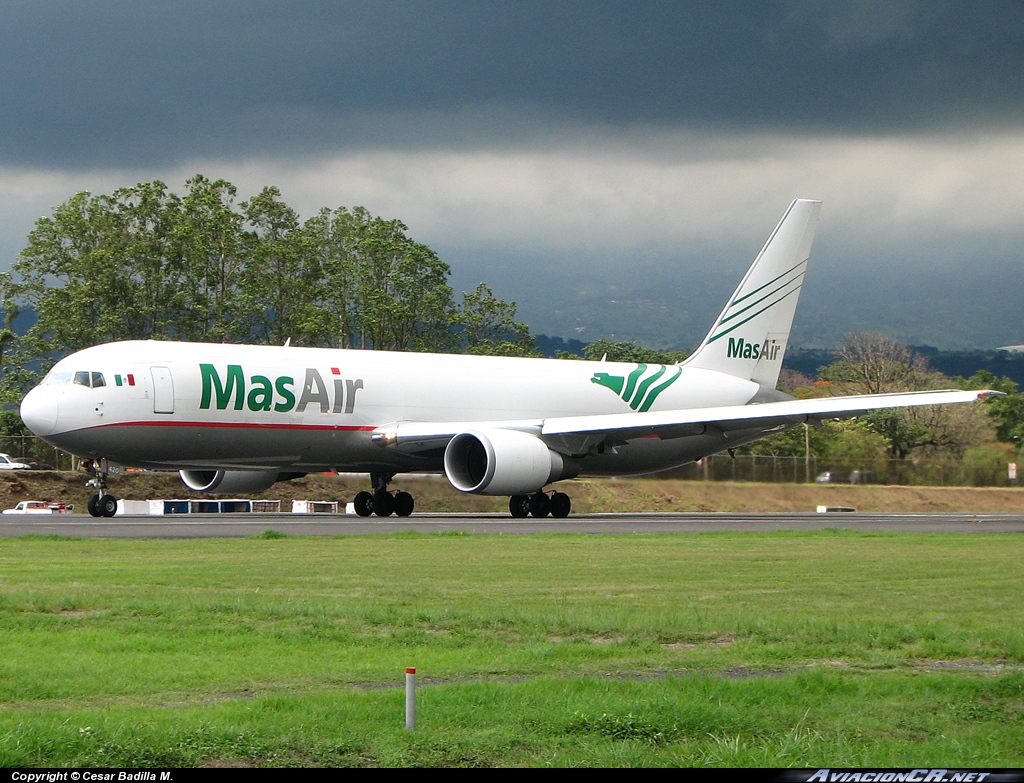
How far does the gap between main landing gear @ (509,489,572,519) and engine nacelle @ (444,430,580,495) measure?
128 centimetres

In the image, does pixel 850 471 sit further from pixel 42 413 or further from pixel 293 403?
pixel 42 413

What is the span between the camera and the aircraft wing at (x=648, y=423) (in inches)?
1304

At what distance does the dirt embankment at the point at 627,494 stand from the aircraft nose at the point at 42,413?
10432 millimetres

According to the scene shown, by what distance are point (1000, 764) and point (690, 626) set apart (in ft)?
15.6

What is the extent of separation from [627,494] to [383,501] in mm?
11717

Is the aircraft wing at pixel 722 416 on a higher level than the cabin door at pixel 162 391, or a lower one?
lower

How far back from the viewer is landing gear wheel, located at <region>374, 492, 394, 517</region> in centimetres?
3575

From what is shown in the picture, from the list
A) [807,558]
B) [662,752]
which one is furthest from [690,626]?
[807,558]

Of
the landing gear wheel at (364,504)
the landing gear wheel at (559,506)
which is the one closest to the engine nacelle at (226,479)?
the landing gear wheel at (364,504)

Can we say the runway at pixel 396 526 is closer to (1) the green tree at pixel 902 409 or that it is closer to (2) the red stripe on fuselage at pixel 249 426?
(2) the red stripe on fuselage at pixel 249 426

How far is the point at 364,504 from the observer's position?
3606 cm

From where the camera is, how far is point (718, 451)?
4069 cm

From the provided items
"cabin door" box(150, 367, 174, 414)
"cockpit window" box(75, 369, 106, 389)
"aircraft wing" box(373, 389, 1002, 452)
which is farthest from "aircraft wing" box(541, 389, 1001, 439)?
"cockpit window" box(75, 369, 106, 389)

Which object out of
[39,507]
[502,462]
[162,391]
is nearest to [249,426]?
[162,391]
